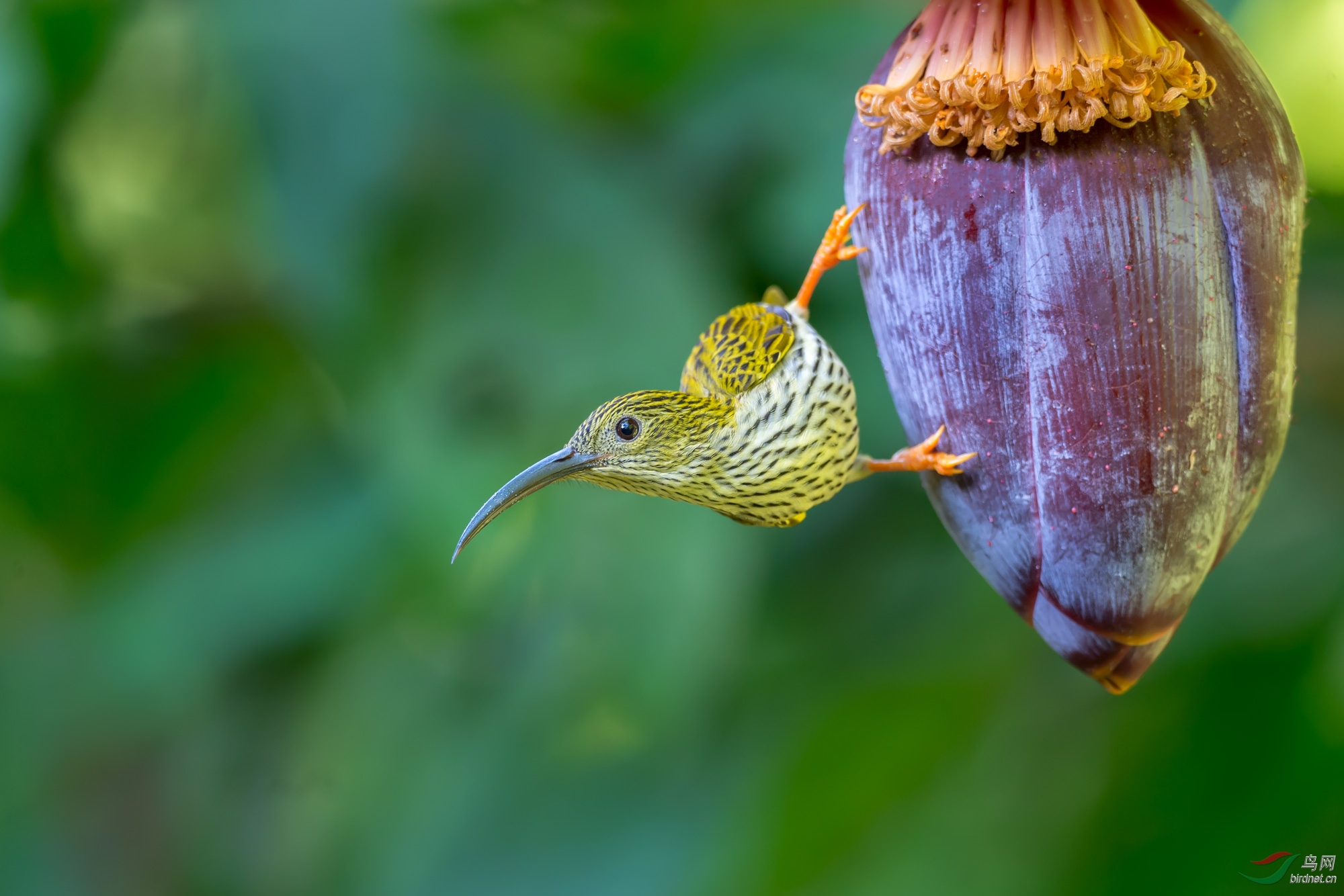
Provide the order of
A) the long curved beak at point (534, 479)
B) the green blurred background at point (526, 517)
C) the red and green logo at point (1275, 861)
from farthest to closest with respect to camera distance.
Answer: the green blurred background at point (526, 517)
the red and green logo at point (1275, 861)
the long curved beak at point (534, 479)

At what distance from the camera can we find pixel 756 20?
1.26 metres

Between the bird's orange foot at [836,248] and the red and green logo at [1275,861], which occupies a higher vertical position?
the bird's orange foot at [836,248]

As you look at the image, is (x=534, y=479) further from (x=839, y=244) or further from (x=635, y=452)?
(x=839, y=244)

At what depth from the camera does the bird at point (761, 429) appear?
20.8 inches

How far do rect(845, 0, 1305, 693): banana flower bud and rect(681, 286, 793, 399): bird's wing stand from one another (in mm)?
62

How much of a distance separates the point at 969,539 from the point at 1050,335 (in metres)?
0.13

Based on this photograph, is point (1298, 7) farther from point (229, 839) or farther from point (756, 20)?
point (229, 839)

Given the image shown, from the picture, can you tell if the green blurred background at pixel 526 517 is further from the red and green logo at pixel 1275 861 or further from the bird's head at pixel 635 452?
the bird's head at pixel 635 452

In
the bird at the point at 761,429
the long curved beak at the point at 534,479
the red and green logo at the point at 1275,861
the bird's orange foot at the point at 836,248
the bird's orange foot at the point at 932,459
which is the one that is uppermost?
the bird's orange foot at the point at 836,248

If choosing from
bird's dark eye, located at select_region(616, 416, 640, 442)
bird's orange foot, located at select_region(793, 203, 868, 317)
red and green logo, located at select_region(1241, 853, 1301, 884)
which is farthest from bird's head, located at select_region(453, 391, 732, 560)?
red and green logo, located at select_region(1241, 853, 1301, 884)

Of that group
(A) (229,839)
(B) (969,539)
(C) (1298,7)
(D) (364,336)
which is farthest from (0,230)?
(C) (1298,7)

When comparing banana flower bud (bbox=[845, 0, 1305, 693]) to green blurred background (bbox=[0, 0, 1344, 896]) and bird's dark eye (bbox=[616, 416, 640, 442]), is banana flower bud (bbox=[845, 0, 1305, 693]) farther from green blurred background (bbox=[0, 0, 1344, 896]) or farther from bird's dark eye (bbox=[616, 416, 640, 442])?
green blurred background (bbox=[0, 0, 1344, 896])

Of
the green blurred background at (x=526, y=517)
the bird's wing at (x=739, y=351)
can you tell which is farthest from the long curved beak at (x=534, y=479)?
the green blurred background at (x=526, y=517)

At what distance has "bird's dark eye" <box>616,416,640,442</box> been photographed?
0.50 meters
